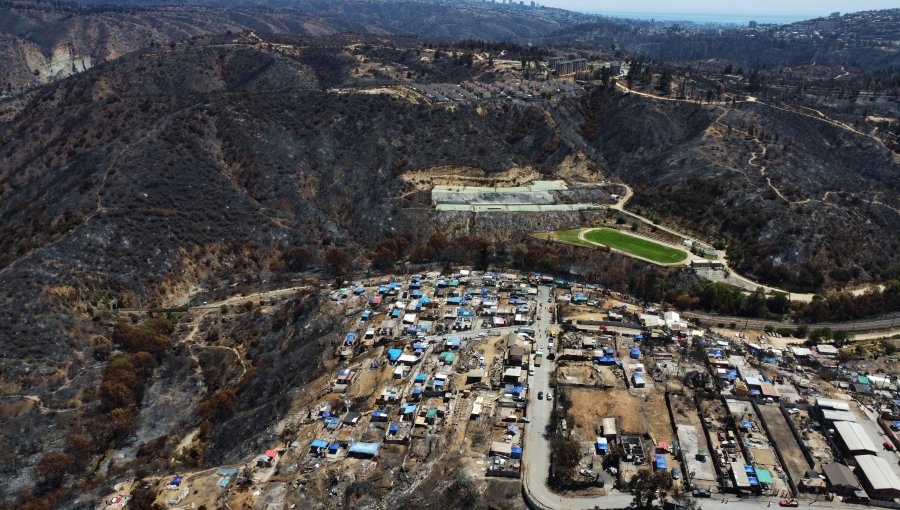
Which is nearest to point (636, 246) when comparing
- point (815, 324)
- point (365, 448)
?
point (815, 324)

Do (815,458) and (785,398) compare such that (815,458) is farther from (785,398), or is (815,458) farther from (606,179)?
(606,179)

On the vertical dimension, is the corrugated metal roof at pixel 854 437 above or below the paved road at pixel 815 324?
above

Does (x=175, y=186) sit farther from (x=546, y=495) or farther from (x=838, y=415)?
(x=838, y=415)

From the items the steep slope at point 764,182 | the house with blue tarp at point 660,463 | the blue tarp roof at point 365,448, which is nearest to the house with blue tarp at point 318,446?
the blue tarp roof at point 365,448

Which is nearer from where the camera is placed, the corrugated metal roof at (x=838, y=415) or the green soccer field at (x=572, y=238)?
the corrugated metal roof at (x=838, y=415)

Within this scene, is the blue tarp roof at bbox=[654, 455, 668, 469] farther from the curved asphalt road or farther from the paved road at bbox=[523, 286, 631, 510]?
the paved road at bbox=[523, 286, 631, 510]

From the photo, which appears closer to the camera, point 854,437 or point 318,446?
point 854,437

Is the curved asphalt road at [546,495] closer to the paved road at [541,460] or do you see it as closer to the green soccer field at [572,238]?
the paved road at [541,460]
